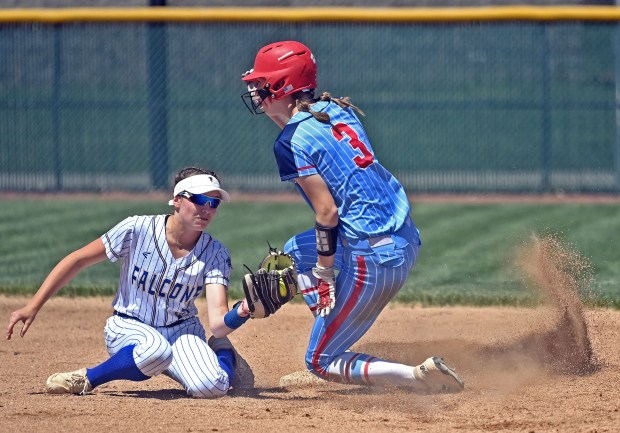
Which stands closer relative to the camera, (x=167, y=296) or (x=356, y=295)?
(x=356, y=295)

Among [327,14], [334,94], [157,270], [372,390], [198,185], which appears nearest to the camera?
[198,185]

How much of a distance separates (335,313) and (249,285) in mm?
509

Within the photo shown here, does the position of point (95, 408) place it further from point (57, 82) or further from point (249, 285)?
point (57, 82)

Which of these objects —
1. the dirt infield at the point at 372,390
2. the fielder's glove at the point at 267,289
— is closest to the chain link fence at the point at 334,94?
the dirt infield at the point at 372,390

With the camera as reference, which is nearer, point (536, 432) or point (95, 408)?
point (536, 432)

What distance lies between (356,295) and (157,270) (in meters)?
1.03

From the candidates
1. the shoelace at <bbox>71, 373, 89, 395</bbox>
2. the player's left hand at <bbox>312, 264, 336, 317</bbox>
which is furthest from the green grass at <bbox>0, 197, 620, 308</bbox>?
the shoelace at <bbox>71, 373, 89, 395</bbox>

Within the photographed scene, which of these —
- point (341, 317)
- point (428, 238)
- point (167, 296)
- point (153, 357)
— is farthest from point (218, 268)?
point (428, 238)

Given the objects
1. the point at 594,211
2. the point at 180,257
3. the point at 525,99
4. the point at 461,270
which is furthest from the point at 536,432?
the point at 525,99

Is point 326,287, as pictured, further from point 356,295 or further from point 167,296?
point 167,296

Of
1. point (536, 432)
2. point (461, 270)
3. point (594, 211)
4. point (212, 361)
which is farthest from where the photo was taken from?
point (594, 211)

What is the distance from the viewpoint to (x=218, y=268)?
5816 mm

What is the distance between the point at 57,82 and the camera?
17.0 meters

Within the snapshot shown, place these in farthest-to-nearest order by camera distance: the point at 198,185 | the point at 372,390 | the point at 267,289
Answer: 1. the point at 372,390
2. the point at 198,185
3. the point at 267,289
